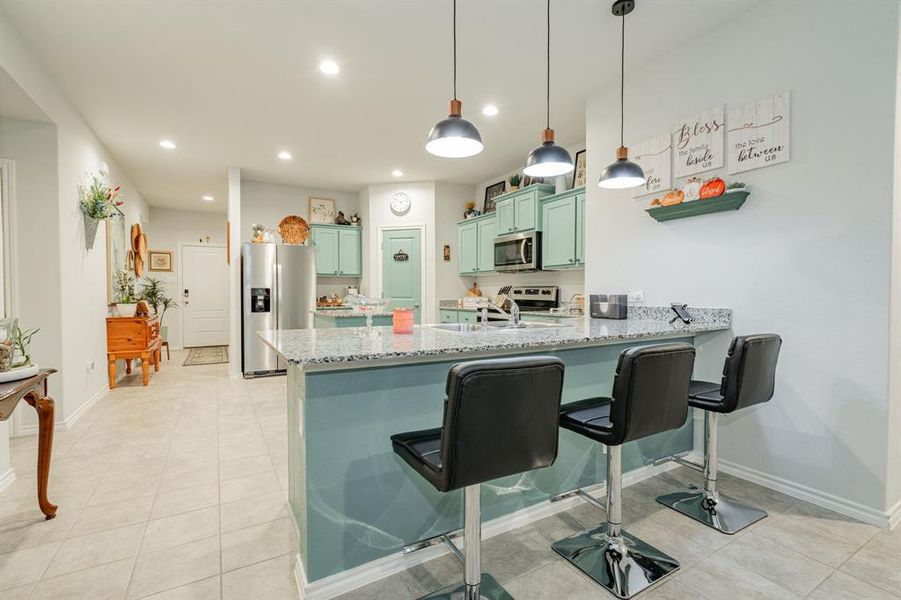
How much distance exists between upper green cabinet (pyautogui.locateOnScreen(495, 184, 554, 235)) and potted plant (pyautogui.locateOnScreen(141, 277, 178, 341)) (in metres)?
5.45

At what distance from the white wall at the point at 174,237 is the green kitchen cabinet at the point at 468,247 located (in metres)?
5.36

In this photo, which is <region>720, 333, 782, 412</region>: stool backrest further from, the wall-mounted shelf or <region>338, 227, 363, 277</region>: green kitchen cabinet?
<region>338, 227, 363, 277</region>: green kitchen cabinet

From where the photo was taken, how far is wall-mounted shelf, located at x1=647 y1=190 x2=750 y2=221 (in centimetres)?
245

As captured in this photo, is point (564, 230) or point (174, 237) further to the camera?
point (174, 237)

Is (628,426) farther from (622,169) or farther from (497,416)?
(622,169)

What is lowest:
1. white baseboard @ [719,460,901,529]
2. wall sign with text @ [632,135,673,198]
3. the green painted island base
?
white baseboard @ [719,460,901,529]

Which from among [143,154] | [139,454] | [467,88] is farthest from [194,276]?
[467,88]

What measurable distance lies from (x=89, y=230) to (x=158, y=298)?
12.2ft

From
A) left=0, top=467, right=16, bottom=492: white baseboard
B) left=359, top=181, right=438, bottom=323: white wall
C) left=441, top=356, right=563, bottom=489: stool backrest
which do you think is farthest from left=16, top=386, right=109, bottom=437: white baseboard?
left=359, top=181, right=438, bottom=323: white wall

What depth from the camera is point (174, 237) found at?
26.6ft

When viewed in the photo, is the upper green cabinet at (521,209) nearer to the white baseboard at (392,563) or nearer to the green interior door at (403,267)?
the green interior door at (403,267)

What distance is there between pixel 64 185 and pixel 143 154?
170cm

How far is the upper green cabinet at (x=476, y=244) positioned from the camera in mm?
5617

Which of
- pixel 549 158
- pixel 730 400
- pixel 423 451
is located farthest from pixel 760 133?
pixel 423 451
